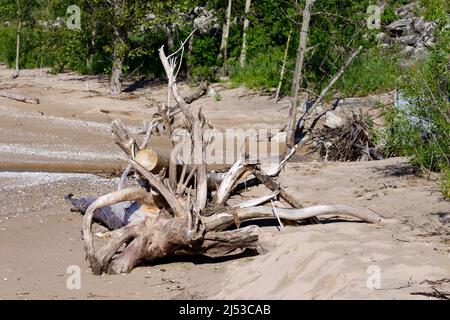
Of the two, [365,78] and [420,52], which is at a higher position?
[420,52]

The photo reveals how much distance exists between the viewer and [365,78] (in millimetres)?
19125

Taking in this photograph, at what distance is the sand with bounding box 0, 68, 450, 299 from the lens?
6.84 m

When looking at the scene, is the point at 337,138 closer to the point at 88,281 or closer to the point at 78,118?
the point at 78,118

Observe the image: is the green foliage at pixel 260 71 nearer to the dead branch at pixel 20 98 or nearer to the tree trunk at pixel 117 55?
the tree trunk at pixel 117 55

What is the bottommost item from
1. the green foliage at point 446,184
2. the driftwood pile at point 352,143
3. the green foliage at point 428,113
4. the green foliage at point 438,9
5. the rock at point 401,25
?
the driftwood pile at point 352,143

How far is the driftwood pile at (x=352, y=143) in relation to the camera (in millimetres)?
14031

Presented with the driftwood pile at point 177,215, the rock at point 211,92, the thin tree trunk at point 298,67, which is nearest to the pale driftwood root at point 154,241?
the driftwood pile at point 177,215

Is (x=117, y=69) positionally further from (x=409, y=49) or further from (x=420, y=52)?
(x=420, y=52)

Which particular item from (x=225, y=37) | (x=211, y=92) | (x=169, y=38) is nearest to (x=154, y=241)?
(x=211, y=92)

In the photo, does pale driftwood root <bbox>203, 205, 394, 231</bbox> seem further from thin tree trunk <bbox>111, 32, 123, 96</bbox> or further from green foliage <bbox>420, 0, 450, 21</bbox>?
thin tree trunk <bbox>111, 32, 123, 96</bbox>

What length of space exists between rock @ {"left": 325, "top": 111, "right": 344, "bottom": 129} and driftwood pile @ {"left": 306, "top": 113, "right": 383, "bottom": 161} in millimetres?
410

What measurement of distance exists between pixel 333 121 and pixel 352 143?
1.57 metres

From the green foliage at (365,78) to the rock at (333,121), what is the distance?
277cm
